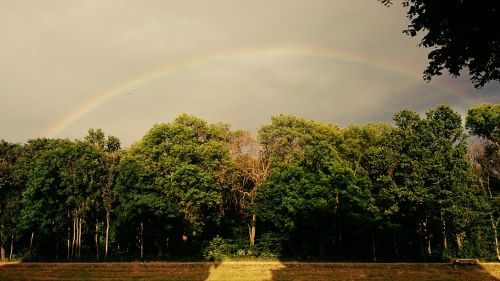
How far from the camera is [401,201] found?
4584 centimetres

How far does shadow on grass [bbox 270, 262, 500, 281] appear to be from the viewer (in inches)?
1421

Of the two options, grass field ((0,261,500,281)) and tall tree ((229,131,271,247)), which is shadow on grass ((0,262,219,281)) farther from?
tall tree ((229,131,271,247))

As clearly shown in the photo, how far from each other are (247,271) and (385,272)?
13.2 metres

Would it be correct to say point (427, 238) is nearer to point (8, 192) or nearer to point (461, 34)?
point (461, 34)

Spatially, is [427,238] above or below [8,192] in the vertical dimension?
below

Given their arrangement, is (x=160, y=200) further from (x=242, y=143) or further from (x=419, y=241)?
(x=419, y=241)

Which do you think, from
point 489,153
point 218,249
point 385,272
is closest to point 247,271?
point 218,249

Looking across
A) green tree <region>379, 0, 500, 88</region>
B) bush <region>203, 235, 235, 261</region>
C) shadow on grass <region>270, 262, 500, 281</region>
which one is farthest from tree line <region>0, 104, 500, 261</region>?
green tree <region>379, 0, 500, 88</region>

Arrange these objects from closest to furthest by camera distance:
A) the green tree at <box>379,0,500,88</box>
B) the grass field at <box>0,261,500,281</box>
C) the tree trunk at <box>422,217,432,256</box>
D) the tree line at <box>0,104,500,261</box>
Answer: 1. the green tree at <box>379,0,500,88</box>
2. the grass field at <box>0,261,500,281</box>
3. the tree line at <box>0,104,500,261</box>
4. the tree trunk at <box>422,217,432,256</box>

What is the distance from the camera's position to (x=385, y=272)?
37531 millimetres

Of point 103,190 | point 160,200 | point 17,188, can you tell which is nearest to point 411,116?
point 160,200

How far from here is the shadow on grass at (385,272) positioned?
3609 cm

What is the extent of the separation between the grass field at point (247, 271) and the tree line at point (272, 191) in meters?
7.41

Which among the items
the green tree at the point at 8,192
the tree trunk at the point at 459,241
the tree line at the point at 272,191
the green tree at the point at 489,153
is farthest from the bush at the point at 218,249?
the green tree at the point at 489,153
